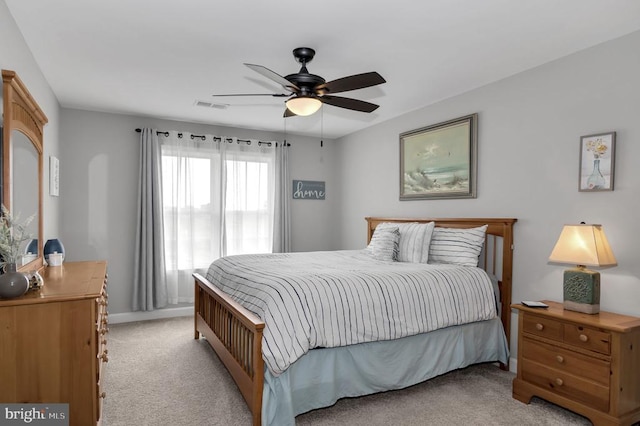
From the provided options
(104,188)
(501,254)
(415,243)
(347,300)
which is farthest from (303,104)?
(104,188)

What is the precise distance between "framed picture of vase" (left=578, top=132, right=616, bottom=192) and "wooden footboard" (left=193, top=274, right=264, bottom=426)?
256 cm

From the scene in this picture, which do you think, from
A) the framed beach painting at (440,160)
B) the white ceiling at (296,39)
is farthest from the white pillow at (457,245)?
the white ceiling at (296,39)

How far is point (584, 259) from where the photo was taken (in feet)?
8.31

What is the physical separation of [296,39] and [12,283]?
2210mm

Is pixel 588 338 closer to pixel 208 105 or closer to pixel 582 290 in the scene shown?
pixel 582 290

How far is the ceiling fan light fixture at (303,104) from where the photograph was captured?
2.71m

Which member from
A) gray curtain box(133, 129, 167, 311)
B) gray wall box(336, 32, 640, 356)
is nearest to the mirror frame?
gray curtain box(133, 129, 167, 311)

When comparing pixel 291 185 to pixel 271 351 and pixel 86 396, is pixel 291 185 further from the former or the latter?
pixel 86 396

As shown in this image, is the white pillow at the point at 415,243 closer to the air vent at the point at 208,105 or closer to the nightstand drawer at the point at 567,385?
the nightstand drawer at the point at 567,385

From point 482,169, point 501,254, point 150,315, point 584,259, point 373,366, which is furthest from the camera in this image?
point 150,315

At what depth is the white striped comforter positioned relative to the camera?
7.72ft

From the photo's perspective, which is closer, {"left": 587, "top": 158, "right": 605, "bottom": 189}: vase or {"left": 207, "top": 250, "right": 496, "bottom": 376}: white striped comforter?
{"left": 207, "top": 250, "right": 496, "bottom": 376}: white striped comforter

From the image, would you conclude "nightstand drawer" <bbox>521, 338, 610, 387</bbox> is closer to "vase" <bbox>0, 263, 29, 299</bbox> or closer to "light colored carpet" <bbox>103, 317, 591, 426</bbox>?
"light colored carpet" <bbox>103, 317, 591, 426</bbox>

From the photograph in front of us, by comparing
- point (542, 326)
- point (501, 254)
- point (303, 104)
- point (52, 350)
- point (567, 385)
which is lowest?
point (567, 385)
